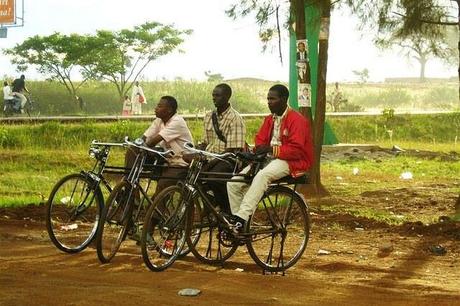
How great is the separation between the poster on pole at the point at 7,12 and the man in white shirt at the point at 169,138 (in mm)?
29242

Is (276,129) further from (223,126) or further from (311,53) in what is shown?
(311,53)

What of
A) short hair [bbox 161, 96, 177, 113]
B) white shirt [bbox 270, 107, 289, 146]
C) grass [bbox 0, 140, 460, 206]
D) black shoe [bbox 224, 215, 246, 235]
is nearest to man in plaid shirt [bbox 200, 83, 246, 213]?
short hair [bbox 161, 96, 177, 113]

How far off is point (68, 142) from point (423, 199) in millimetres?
11656

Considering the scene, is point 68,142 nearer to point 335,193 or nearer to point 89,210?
point 335,193

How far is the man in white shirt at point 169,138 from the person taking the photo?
7578mm

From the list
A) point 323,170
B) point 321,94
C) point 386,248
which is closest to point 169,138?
point 386,248

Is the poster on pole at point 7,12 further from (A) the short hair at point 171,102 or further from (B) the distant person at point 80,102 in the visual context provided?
(A) the short hair at point 171,102

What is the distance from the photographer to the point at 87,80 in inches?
1703

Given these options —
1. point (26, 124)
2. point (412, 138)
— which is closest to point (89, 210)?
point (26, 124)

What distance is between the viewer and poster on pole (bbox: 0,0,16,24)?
3597cm

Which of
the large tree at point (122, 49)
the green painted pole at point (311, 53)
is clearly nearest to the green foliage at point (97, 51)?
the large tree at point (122, 49)

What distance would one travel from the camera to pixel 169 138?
7715 millimetres

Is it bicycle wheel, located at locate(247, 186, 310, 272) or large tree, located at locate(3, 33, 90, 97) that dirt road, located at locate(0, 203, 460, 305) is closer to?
bicycle wheel, located at locate(247, 186, 310, 272)

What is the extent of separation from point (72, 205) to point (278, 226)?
194cm
